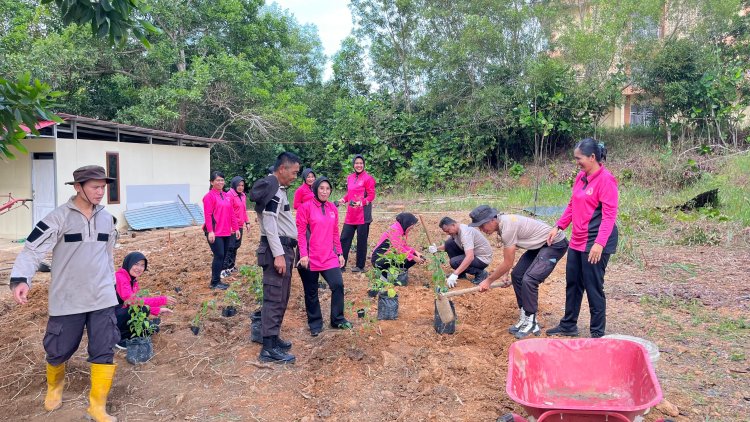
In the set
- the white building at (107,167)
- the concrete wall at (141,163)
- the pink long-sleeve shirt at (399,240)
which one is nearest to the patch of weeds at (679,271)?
the pink long-sleeve shirt at (399,240)

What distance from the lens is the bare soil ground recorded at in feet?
12.1

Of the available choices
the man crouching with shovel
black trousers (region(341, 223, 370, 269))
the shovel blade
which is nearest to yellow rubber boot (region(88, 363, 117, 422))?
the shovel blade

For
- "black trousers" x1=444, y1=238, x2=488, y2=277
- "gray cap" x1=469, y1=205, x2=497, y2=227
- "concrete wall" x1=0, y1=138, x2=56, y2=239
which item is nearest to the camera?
"gray cap" x1=469, y1=205, x2=497, y2=227

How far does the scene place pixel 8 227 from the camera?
13.0 m

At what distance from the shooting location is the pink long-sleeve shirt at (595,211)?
4520 mm

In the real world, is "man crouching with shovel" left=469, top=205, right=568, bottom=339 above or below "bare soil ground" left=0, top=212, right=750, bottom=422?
above

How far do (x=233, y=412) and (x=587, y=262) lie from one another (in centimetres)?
310

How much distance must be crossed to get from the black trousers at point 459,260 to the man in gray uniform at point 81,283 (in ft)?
14.7

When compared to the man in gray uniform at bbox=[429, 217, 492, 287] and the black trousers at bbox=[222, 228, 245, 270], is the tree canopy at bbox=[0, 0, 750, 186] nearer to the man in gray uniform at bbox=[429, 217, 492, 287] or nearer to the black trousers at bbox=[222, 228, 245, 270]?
the black trousers at bbox=[222, 228, 245, 270]

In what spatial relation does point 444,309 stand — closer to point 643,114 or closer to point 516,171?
point 516,171

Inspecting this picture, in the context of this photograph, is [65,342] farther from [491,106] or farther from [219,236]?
[491,106]

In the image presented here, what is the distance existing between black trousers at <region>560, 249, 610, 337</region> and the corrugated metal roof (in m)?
11.7

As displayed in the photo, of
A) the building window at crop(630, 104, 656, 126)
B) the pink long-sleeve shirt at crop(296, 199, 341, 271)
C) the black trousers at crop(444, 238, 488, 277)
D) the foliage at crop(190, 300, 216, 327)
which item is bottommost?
the foliage at crop(190, 300, 216, 327)

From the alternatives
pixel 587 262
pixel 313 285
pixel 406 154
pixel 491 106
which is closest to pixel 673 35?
pixel 491 106
